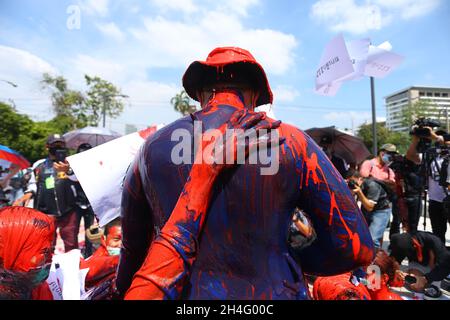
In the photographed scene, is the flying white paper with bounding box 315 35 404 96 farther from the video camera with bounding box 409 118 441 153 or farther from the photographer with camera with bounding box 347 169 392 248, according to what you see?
the photographer with camera with bounding box 347 169 392 248

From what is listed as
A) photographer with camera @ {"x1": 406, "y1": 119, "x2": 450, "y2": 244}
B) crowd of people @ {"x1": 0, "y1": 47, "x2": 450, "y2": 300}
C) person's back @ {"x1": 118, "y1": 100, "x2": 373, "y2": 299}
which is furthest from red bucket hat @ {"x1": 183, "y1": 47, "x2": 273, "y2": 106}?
photographer with camera @ {"x1": 406, "y1": 119, "x2": 450, "y2": 244}

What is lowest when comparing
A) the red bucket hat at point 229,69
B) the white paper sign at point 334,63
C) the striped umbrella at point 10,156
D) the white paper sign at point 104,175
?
the white paper sign at point 104,175

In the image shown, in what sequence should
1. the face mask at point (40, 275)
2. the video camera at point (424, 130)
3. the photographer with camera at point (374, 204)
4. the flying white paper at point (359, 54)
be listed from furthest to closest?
the photographer with camera at point (374, 204) < the flying white paper at point (359, 54) < the video camera at point (424, 130) < the face mask at point (40, 275)

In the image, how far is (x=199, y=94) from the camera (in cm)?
124

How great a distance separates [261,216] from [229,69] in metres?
0.53

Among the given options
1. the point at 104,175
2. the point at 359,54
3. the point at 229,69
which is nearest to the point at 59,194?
the point at 104,175

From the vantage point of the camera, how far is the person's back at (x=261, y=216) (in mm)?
937

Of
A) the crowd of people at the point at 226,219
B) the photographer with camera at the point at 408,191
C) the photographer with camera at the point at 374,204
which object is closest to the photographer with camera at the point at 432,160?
the photographer with camera at the point at 408,191

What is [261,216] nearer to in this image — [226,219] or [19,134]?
[226,219]

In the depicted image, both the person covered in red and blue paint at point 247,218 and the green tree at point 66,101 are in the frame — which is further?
the green tree at point 66,101

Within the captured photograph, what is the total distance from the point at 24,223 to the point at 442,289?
177 inches

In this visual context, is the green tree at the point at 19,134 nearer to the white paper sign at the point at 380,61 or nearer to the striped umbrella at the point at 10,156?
the striped umbrella at the point at 10,156

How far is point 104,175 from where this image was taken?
→ 1.79m

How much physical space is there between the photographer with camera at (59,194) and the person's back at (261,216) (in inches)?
145
